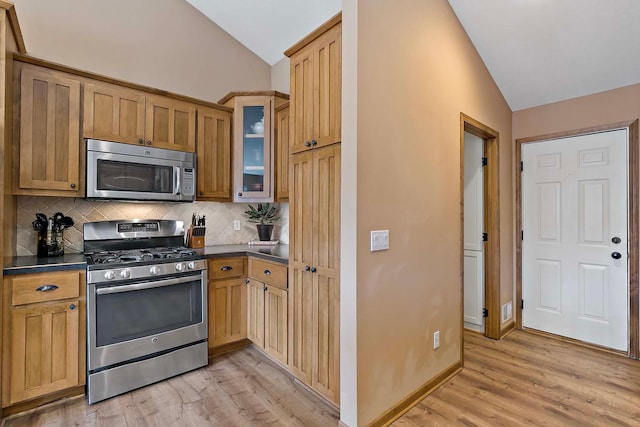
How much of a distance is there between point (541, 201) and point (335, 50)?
2.80m

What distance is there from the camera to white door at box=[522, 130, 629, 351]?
2.92 m

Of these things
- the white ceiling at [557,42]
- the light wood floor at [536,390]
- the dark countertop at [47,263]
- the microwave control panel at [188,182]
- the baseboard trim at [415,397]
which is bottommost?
the light wood floor at [536,390]

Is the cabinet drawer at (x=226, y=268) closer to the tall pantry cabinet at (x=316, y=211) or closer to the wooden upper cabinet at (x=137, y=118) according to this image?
the tall pantry cabinet at (x=316, y=211)

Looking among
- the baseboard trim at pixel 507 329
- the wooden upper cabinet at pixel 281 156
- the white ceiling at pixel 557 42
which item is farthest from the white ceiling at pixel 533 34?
the baseboard trim at pixel 507 329

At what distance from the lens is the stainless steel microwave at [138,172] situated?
7.98 ft

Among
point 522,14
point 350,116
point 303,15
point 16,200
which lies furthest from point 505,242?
point 16,200

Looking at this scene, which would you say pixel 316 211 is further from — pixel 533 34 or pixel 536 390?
pixel 533 34

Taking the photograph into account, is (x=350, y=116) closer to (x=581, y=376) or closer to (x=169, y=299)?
(x=169, y=299)

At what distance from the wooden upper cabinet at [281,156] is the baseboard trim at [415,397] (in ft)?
6.32

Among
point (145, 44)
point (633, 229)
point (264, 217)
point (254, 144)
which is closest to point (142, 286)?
point (264, 217)

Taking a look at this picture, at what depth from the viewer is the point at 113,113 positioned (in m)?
2.53

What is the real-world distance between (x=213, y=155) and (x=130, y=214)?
36.4 inches

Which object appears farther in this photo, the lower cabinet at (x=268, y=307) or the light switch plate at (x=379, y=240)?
the lower cabinet at (x=268, y=307)

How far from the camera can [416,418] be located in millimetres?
2025
